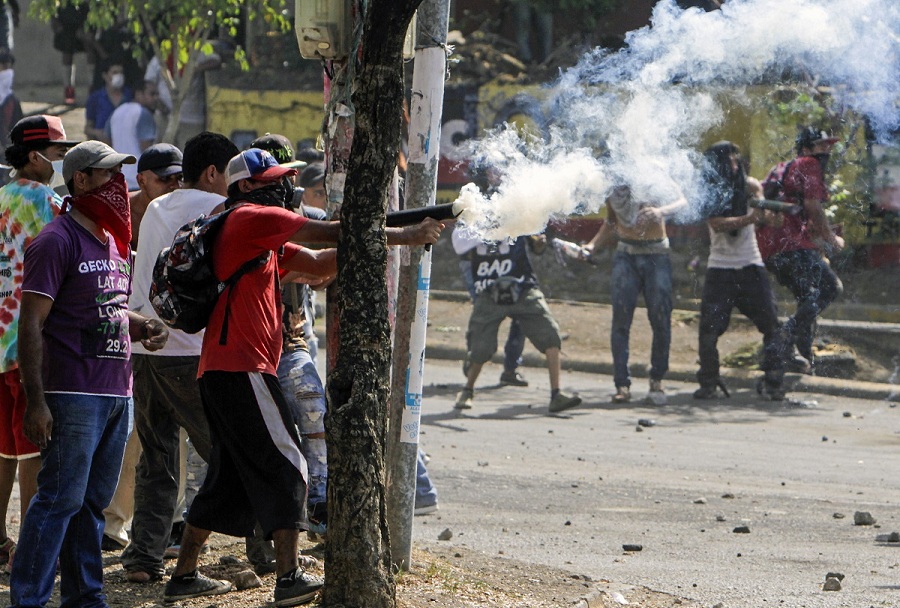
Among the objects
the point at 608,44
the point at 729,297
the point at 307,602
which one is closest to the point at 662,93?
the point at 729,297

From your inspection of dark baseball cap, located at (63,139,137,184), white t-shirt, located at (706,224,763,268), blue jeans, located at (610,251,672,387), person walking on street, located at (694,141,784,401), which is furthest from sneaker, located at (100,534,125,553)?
white t-shirt, located at (706,224,763,268)

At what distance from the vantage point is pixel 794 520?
7.22m

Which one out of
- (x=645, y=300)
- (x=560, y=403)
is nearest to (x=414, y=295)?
(x=560, y=403)

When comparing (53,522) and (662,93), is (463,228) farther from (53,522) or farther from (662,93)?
(662,93)

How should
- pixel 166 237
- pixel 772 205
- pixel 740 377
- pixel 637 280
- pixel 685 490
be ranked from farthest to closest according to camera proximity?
pixel 740 377
pixel 637 280
pixel 772 205
pixel 685 490
pixel 166 237

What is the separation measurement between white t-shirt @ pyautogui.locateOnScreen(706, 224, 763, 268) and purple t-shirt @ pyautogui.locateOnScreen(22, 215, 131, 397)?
8.16 m

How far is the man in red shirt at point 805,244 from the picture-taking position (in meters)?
10.9

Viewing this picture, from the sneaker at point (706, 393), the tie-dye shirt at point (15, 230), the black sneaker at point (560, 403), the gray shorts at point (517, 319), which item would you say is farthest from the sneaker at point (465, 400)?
the tie-dye shirt at point (15, 230)

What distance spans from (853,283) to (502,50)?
767cm

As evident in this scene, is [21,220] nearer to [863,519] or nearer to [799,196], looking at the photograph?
[863,519]

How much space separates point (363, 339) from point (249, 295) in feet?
2.09

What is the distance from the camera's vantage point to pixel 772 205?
1141 centimetres

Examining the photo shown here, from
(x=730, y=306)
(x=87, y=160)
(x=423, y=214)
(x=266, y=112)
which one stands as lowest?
(x=730, y=306)

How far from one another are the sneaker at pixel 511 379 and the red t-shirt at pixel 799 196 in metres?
2.89
